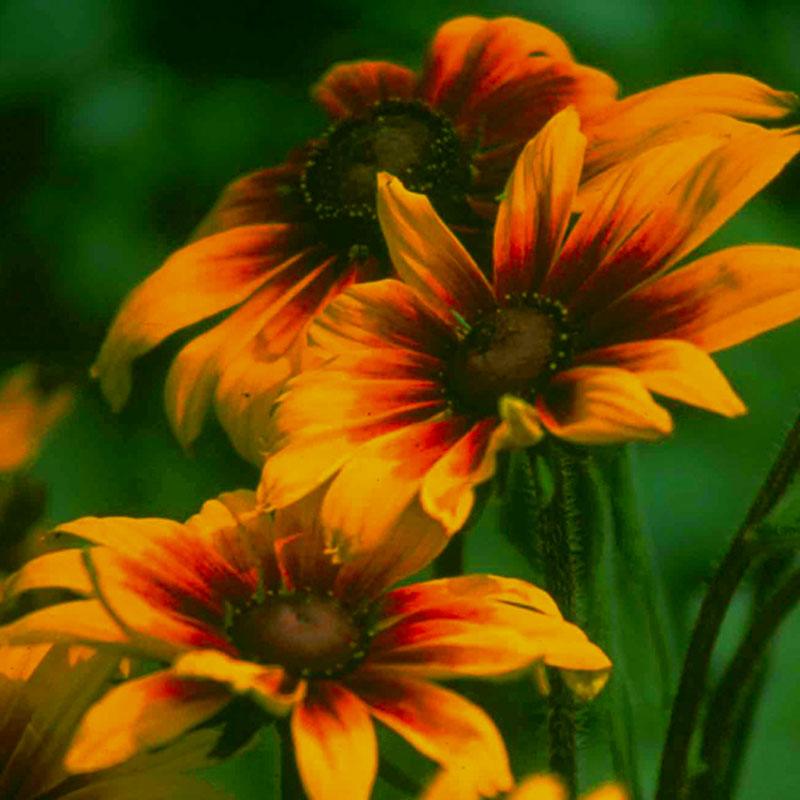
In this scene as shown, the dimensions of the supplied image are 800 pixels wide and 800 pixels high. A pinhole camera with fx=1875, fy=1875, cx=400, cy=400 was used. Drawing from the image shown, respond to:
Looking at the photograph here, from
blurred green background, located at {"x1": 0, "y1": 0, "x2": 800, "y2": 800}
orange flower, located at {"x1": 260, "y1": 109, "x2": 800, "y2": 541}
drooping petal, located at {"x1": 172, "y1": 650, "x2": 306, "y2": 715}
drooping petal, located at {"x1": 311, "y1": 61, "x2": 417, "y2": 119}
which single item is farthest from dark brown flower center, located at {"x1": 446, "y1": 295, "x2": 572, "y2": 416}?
blurred green background, located at {"x1": 0, "y1": 0, "x2": 800, "y2": 800}

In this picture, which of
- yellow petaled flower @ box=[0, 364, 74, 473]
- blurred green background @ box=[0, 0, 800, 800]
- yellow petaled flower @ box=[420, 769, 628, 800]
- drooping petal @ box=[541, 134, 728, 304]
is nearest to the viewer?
yellow petaled flower @ box=[420, 769, 628, 800]

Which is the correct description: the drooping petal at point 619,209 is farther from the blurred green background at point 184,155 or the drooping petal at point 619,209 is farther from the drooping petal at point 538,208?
the blurred green background at point 184,155

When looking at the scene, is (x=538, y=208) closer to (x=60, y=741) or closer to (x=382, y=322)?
(x=382, y=322)

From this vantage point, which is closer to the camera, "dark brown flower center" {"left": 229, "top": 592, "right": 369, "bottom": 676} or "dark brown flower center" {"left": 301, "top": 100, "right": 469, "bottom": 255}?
"dark brown flower center" {"left": 229, "top": 592, "right": 369, "bottom": 676}

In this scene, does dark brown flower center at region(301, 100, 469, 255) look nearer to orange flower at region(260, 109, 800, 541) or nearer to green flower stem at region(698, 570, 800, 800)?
orange flower at region(260, 109, 800, 541)

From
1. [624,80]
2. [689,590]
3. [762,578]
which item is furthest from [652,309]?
[624,80]

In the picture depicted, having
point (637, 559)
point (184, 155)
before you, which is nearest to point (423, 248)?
point (637, 559)
